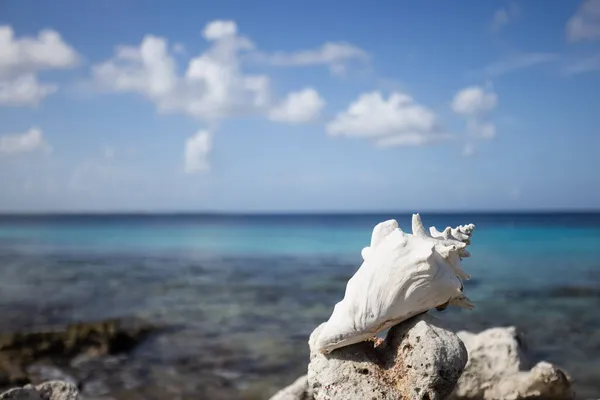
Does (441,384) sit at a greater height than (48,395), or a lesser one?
greater

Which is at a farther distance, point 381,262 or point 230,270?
point 230,270

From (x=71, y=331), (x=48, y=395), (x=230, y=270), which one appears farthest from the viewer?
(x=230, y=270)

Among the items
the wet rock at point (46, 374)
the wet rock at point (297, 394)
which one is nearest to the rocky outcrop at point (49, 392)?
the wet rock at point (297, 394)

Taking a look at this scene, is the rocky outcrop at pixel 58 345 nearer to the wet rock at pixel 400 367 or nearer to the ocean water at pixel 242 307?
the ocean water at pixel 242 307

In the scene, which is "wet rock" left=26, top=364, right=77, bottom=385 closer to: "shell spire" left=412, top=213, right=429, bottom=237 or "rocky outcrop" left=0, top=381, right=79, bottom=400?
"rocky outcrop" left=0, top=381, right=79, bottom=400

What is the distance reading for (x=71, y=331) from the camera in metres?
11.9

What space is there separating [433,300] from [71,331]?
9.92 metres

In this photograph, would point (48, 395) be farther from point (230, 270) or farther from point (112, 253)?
point (112, 253)

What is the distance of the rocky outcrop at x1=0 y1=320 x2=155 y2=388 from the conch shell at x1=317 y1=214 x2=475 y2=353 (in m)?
6.67

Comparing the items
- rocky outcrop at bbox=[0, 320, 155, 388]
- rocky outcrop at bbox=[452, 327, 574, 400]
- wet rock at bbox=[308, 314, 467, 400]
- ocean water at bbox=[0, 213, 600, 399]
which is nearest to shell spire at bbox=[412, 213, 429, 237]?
wet rock at bbox=[308, 314, 467, 400]

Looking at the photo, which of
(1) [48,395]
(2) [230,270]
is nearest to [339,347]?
(1) [48,395]

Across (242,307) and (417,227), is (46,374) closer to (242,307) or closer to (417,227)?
(242,307)

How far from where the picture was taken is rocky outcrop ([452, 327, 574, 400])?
664 cm

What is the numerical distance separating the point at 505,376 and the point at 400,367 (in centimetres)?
354
